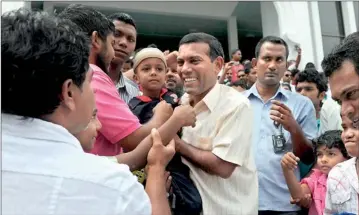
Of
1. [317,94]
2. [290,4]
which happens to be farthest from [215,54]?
[290,4]

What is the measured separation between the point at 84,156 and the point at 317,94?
3.14m

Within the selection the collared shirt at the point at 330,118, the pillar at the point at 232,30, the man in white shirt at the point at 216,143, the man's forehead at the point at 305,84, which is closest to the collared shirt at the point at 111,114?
the man in white shirt at the point at 216,143

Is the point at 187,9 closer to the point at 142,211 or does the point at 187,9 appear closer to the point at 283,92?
the point at 283,92

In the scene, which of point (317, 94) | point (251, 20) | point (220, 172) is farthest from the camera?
point (251, 20)

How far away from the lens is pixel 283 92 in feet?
8.77

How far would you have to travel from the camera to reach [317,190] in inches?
96.3

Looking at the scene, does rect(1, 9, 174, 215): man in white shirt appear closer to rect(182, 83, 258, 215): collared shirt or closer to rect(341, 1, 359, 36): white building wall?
rect(182, 83, 258, 215): collared shirt

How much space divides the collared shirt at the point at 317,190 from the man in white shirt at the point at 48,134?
1.71 metres

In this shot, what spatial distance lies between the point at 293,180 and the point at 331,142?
537 mm

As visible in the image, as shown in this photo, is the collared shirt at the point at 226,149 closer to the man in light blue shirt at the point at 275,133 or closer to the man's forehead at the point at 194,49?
the man's forehead at the point at 194,49

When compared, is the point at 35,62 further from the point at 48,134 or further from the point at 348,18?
the point at 348,18

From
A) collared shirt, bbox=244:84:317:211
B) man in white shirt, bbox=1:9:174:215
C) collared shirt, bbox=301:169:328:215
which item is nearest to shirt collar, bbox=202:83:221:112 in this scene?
collared shirt, bbox=244:84:317:211

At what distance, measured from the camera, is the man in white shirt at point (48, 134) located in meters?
0.87

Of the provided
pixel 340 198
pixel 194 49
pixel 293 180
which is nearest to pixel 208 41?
pixel 194 49
